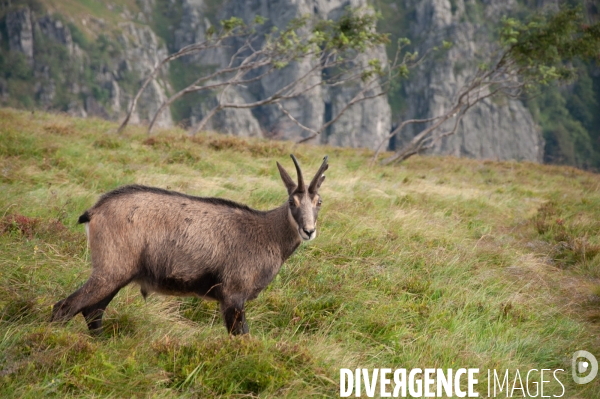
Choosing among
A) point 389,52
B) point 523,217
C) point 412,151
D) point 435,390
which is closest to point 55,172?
point 435,390

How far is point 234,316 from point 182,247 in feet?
3.26

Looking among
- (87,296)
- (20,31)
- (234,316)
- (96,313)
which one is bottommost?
(234,316)

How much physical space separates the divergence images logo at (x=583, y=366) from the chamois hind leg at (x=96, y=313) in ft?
17.6

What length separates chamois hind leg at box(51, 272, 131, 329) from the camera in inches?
199

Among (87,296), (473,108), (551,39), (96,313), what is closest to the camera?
(87,296)

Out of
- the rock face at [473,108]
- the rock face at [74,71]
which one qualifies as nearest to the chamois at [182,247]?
the rock face at [74,71]

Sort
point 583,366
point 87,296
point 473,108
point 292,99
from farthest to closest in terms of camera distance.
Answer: point 473,108 → point 292,99 → point 583,366 → point 87,296

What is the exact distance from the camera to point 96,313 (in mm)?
5336

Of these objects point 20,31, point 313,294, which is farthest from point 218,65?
point 313,294

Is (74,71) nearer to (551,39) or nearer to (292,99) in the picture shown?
(292,99)

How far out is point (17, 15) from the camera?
134250 millimetres

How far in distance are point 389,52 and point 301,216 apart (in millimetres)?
180042

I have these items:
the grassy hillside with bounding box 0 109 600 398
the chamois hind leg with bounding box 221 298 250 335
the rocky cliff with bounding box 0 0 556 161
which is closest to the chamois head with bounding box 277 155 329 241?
the chamois hind leg with bounding box 221 298 250 335

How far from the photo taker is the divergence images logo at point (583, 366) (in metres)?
5.57
